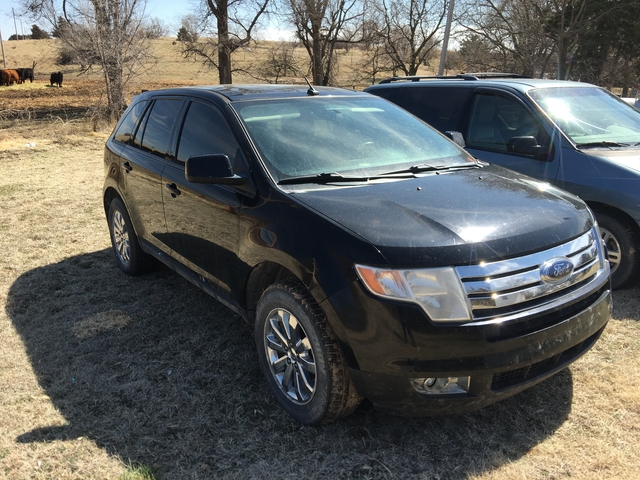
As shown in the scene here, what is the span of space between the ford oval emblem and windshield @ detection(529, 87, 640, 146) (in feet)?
8.65

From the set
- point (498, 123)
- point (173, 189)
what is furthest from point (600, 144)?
point (173, 189)

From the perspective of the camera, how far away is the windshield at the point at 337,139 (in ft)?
10.7

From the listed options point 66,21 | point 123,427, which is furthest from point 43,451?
point 66,21

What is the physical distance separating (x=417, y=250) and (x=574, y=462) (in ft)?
4.28

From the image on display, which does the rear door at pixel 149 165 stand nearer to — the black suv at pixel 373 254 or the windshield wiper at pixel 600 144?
the black suv at pixel 373 254

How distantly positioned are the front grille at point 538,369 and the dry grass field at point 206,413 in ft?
1.30

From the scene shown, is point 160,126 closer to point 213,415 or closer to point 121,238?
point 121,238

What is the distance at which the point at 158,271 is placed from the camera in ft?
17.1

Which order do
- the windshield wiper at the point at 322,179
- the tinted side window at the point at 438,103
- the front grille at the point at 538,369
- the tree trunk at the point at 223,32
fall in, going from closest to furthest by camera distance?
the front grille at the point at 538,369 → the windshield wiper at the point at 322,179 → the tinted side window at the point at 438,103 → the tree trunk at the point at 223,32

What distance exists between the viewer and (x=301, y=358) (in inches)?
111

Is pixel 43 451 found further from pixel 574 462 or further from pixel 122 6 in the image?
pixel 122 6

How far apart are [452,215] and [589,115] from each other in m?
3.34

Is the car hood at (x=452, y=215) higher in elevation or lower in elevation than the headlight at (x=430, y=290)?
higher

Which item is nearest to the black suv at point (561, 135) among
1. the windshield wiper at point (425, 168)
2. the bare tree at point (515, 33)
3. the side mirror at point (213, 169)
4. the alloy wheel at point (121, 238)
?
the windshield wiper at point (425, 168)
